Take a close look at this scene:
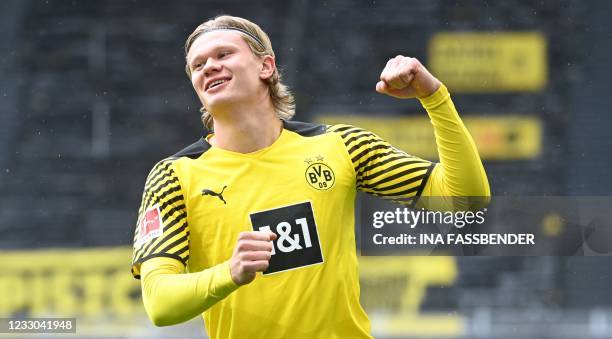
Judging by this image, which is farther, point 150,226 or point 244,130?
point 244,130

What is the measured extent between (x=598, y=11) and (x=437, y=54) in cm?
87

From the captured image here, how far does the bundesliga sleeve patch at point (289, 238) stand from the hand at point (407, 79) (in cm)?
37

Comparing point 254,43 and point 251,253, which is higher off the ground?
point 254,43

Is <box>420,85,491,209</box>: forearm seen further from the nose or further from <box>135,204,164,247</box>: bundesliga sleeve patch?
<box>135,204,164,247</box>: bundesliga sleeve patch

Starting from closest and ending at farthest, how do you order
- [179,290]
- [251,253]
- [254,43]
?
[251,253] < [179,290] < [254,43]

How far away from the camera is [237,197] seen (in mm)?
2459

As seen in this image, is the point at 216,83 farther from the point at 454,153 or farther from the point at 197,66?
the point at 454,153

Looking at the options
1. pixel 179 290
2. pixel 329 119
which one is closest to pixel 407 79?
pixel 179 290

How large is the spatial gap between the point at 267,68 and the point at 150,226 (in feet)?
1.67

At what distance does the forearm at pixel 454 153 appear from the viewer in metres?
2.35

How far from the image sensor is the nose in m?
2.47

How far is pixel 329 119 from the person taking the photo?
17.1 feet

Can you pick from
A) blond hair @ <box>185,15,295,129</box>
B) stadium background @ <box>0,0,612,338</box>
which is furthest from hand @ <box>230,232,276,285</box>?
stadium background @ <box>0,0,612,338</box>

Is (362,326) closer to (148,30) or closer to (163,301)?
(163,301)
